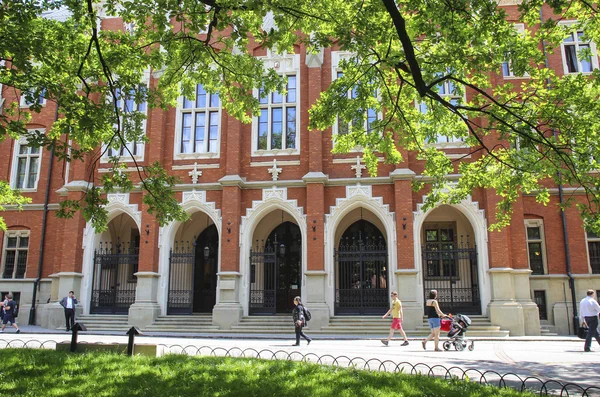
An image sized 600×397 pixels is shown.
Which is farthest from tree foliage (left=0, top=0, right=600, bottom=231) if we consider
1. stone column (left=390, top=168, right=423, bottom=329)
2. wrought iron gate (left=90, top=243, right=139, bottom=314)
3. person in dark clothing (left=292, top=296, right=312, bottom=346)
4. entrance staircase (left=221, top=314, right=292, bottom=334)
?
wrought iron gate (left=90, top=243, right=139, bottom=314)

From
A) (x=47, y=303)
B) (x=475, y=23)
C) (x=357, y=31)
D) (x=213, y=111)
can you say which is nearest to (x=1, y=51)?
(x=357, y=31)

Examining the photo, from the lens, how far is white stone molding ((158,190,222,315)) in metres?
19.3

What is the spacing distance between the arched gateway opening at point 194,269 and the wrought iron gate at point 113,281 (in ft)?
5.65

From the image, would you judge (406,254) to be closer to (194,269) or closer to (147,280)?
(194,269)

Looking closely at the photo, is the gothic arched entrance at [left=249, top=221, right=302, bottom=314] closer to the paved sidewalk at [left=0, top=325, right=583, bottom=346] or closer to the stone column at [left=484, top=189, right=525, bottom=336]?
the paved sidewalk at [left=0, top=325, right=583, bottom=346]

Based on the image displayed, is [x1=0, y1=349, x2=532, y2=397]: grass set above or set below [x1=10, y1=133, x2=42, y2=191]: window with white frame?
below

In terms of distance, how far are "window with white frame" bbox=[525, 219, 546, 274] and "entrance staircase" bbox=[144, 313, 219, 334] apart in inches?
465

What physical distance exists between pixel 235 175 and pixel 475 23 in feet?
38.6

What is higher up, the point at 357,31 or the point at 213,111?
the point at 213,111

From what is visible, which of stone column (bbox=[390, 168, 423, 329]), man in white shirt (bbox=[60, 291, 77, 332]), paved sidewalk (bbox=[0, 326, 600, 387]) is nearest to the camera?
paved sidewalk (bbox=[0, 326, 600, 387])

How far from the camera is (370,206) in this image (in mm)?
18875

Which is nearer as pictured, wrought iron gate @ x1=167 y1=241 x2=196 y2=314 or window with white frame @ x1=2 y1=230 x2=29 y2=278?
wrought iron gate @ x1=167 y1=241 x2=196 y2=314

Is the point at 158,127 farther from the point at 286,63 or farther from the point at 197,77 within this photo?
the point at 197,77

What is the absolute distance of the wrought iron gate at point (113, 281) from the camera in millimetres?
19953
